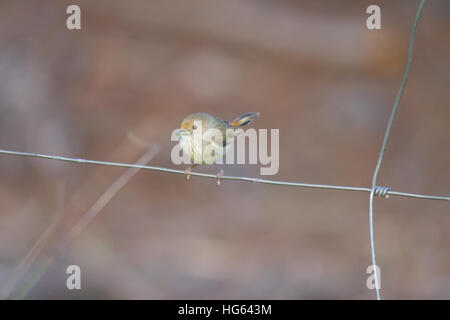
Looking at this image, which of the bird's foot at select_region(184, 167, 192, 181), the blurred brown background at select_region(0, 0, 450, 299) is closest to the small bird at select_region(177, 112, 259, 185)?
the bird's foot at select_region(184, 167, 192, 181)

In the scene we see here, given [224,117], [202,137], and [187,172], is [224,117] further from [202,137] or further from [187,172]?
[187,172]

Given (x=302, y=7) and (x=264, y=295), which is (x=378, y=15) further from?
(x=264, y=295)

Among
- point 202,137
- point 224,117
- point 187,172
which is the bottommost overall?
point 187,172

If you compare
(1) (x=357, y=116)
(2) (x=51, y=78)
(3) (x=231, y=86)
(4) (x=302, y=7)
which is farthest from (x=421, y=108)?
(2) (x=51, y=78)

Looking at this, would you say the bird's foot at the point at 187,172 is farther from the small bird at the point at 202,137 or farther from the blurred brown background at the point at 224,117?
the blurred brown background at the point at 224,117

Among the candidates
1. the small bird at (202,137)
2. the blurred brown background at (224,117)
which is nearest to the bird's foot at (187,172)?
the small bird at (202,137)

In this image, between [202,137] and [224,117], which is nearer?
[202,137]

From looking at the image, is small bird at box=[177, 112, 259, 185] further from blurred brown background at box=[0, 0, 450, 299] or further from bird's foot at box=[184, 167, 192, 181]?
blurred brown background at box=[0, 0, 450, 299]

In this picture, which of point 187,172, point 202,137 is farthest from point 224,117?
point 187,172
